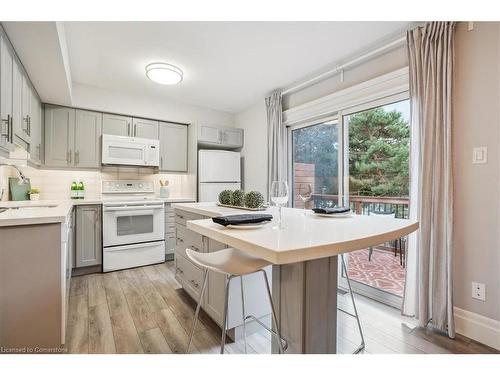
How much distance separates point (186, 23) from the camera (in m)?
2.04

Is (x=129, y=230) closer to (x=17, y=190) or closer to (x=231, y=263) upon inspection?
(x=17, y=190)

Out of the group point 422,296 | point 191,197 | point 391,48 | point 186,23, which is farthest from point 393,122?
point 191,197

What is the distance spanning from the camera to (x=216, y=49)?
241cm

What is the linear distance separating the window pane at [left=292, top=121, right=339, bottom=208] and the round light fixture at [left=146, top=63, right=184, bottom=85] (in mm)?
1656

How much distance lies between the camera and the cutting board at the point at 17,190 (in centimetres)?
269

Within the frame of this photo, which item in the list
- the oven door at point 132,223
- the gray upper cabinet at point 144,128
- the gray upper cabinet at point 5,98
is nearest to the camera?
the gray upper cabinet at point 5,98

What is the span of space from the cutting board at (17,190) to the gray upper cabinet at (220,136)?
218 cm

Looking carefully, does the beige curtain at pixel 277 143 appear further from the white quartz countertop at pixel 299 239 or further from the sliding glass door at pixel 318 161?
the white quartz countertop at pixel 299 239

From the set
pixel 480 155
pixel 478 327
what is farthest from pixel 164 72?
pixel 478 327

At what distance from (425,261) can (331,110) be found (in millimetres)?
1751

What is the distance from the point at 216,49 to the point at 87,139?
83.8 inches

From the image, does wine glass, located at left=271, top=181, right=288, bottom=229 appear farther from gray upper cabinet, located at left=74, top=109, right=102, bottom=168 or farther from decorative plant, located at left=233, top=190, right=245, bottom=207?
gray upper cabinet, located at left=74, top=109, right=102, bottom=168

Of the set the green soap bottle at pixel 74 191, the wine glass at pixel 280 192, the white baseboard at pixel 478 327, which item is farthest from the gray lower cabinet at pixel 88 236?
the white baseboard at pixel 478 327
